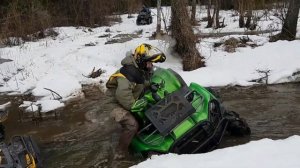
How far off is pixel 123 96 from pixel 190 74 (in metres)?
5.30

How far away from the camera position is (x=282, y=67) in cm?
1116

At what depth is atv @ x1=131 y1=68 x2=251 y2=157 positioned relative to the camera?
6059mm

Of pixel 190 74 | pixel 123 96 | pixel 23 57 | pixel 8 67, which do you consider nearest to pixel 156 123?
pixel 123 96

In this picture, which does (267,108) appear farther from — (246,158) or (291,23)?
(291,23)

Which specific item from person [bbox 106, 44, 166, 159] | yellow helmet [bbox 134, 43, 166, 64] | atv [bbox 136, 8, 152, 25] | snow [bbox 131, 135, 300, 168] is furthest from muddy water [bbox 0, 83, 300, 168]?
atv [bbox 136, 8, 152, 25]

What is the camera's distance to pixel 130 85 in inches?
256

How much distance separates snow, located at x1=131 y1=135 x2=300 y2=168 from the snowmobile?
4.93ft

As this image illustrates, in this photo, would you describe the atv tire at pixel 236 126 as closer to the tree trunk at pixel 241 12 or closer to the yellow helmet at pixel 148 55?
the yellow helmet at pixel 148 55

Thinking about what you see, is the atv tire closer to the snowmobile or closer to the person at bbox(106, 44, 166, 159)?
the person at bbox(106, 44, 166, 159)

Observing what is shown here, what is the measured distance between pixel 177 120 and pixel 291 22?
9125mm

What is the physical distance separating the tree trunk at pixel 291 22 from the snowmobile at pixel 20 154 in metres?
10.0

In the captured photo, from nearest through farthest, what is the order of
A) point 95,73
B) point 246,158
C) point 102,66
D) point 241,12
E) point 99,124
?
point 246,158
point 99,124
point 95,73
point 102,66
point 241,12

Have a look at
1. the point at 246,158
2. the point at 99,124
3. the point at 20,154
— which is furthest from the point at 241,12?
the point at 20,154

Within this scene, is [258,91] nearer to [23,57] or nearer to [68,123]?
[68,123]
